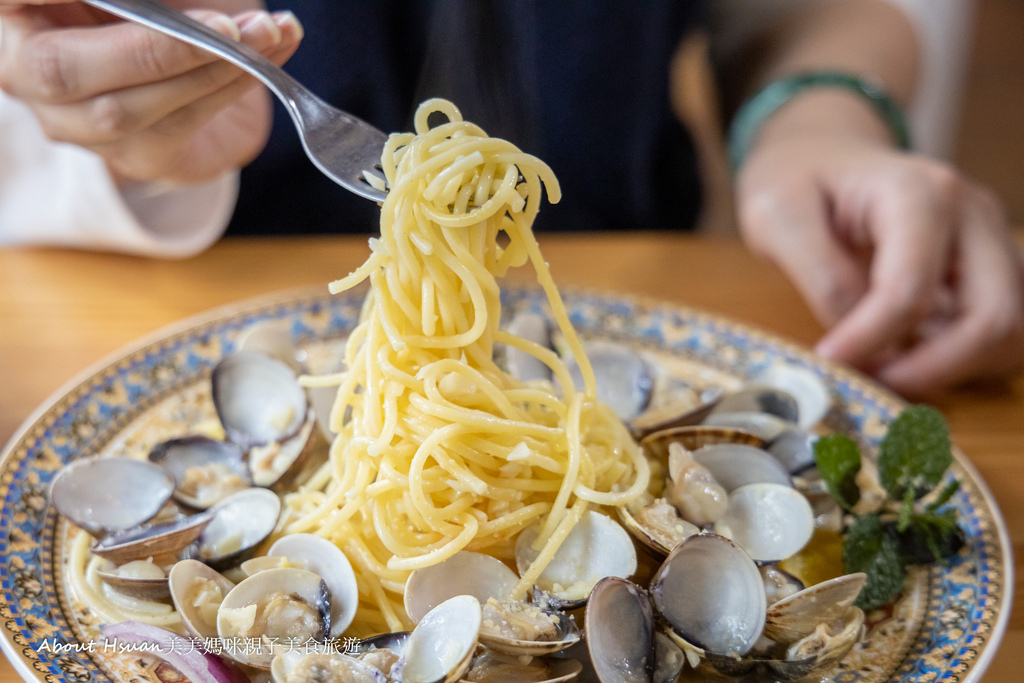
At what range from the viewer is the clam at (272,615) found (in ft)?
3.84

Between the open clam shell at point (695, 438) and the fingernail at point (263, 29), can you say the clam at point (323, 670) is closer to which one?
the open clam shell at point (695, 438)

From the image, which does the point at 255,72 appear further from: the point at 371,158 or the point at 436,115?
the point at 436,115

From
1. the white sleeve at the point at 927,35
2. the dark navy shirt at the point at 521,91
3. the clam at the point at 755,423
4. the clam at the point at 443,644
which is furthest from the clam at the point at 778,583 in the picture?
the white sleeve at the point at 927,35

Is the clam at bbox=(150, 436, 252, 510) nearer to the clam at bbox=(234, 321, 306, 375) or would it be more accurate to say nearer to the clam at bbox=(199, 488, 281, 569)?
the clam at bbox=(199, 488, 281, 569)

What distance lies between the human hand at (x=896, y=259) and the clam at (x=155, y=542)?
1.72 metres

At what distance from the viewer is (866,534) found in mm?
1458

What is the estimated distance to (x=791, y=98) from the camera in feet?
10.2

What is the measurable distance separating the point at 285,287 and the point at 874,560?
6.17 feet

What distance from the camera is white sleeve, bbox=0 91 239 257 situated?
2426 millimetres

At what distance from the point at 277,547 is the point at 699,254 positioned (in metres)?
1.98

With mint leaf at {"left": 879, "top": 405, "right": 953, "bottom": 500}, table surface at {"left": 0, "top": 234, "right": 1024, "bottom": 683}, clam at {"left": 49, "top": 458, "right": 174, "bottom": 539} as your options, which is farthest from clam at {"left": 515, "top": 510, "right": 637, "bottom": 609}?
table surface at {"left": 0, "top": 234, "right": 1024, "bottom": 683}

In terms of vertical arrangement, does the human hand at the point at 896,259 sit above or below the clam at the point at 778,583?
above

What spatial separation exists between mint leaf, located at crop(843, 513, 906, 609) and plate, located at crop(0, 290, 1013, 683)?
42mm

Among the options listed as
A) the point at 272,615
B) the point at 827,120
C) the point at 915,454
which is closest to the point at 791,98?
the point at 827,120
